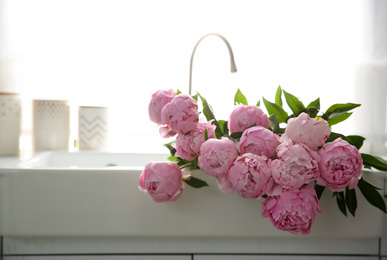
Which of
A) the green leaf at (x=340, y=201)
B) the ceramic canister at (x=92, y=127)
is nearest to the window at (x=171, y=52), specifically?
the ceramic canister at (x=92, y=127)

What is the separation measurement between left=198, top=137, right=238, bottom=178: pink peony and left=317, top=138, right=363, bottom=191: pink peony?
14cm

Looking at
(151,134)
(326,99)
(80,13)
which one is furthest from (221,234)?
(80,13)

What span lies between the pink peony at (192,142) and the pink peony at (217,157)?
0.04 meters

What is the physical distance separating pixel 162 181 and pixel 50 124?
706 millimetres

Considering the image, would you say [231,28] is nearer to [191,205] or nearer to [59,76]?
[59,76]

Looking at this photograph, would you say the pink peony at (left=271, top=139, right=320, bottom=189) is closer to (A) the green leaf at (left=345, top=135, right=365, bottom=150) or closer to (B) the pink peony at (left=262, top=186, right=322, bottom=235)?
(B) the pink peony at (left=262, top=186, right=322, bottom=235)

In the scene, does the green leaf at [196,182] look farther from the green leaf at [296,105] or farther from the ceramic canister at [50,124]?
the ceramic canister at [50,124]

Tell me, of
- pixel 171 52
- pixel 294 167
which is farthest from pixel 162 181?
pixel 171 52

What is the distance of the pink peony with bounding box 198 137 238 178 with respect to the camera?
0.66m

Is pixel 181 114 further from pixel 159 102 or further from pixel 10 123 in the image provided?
pixel 10 123

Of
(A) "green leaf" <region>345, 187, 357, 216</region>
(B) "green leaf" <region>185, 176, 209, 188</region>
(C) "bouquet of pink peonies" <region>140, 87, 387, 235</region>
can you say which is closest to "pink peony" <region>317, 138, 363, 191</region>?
(C) "bouquet of pink peonies" <region>140, 87, 387, 235</region>

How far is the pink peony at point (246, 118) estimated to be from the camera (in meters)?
0.73

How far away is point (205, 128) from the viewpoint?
736 millimetres

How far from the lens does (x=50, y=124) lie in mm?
1271
